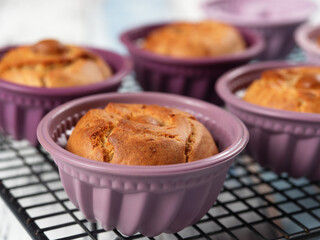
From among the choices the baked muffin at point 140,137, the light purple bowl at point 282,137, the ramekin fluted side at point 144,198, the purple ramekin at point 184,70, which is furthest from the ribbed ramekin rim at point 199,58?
the ramekin fluted side at point 144,198

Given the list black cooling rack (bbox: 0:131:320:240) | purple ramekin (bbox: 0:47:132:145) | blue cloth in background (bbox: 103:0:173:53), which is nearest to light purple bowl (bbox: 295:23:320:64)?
black cooling rack (bbox: 0:131:320:240)

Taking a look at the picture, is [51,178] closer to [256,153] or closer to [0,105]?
[0,105]

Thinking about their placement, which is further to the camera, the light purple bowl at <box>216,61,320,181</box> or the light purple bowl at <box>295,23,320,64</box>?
the light purple bowl at <box>295,23,320,64</box>

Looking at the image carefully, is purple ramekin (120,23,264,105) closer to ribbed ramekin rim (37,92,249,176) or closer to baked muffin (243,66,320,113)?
baked muffin (243,66,320,113)

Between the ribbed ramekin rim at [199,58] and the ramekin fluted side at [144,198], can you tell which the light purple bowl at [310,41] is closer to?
the ribbed ramekin rim at [199,58]

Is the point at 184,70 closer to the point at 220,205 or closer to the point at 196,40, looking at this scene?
the point at 196,40

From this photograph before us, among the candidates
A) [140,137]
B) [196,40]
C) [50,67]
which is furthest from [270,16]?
[140,137]

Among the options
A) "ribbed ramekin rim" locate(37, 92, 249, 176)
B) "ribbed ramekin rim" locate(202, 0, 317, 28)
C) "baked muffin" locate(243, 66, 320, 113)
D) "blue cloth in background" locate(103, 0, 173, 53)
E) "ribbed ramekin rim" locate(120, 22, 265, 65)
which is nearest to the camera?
"ribbed ramekin rim" locate(37, 92, 249, 176)
